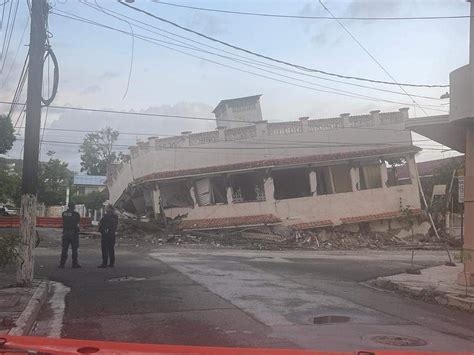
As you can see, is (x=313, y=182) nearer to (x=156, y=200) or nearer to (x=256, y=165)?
(x=256, y=165)

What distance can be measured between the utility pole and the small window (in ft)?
75.0

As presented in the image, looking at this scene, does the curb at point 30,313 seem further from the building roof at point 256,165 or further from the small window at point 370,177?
the small window at point 370,177

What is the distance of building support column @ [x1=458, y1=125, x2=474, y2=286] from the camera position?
10.5 m

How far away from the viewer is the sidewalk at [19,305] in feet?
20.4

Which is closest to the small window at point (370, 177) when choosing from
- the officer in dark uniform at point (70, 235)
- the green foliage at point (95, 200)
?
the officer in dark uniform at point (70, 235)

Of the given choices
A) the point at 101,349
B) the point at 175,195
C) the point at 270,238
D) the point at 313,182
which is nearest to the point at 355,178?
the point at 313,182

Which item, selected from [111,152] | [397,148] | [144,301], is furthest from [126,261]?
[111,152]

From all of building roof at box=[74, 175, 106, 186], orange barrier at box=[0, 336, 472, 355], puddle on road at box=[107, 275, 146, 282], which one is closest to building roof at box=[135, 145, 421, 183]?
puddle on road at box=[107, 275, 146, 282]

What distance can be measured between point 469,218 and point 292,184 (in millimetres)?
20438

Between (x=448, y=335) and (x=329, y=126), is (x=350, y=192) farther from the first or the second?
(x=448, y=335)

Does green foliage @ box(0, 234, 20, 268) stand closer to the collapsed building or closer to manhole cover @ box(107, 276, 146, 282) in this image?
manhole cover @ box(107, 276, 146, 282)

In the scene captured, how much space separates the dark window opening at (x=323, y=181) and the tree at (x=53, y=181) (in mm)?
33960

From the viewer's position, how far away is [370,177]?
30.4 m

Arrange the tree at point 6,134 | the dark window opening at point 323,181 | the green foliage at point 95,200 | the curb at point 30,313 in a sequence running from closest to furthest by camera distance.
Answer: the curb at point 30,313 → the tree at point 6,134 → the dark window opening at point 323,181 → the green foliage at point 95,200
